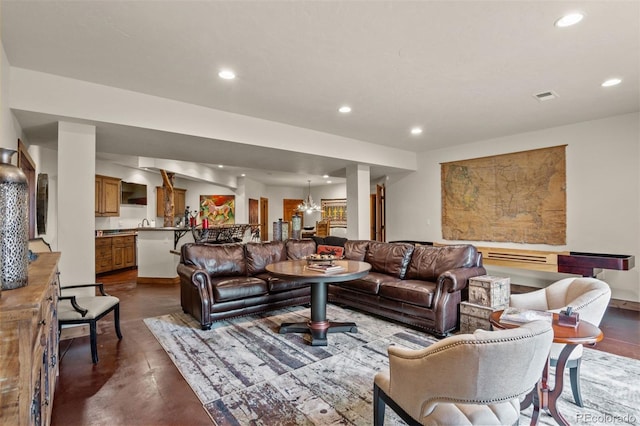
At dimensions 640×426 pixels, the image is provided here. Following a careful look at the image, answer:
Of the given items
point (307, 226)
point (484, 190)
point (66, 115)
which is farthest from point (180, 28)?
point (307, 226)

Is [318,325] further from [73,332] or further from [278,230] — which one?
[278,230]

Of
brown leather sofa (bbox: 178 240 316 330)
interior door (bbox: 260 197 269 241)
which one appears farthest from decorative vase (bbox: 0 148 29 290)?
interior door (bbox: 260 197 269 241)

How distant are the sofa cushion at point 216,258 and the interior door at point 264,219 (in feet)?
27.3

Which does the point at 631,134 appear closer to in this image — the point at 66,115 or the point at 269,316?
the point at 269,316

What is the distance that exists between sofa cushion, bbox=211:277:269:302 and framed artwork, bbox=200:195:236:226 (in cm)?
727

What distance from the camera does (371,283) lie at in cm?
403

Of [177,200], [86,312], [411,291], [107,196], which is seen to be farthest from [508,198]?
[177,200]

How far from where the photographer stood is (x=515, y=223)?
558 centimetres

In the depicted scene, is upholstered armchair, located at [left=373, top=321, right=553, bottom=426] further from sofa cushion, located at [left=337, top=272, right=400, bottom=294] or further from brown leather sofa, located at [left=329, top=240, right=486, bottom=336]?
sofa cushion, located at [left=337, top=272, right=400, bottom=294]

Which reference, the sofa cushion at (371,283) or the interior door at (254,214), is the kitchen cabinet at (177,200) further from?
the sofa cushion at (371,283)

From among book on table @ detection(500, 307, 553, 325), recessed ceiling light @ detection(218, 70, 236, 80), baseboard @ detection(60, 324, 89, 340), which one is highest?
recessed ceiling light @ detection(218, 70, 236, 80)

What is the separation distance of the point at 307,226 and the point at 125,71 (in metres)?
11.7

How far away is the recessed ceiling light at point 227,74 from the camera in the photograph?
311 centimetres

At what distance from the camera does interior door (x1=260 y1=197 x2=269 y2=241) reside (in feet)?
42.4
